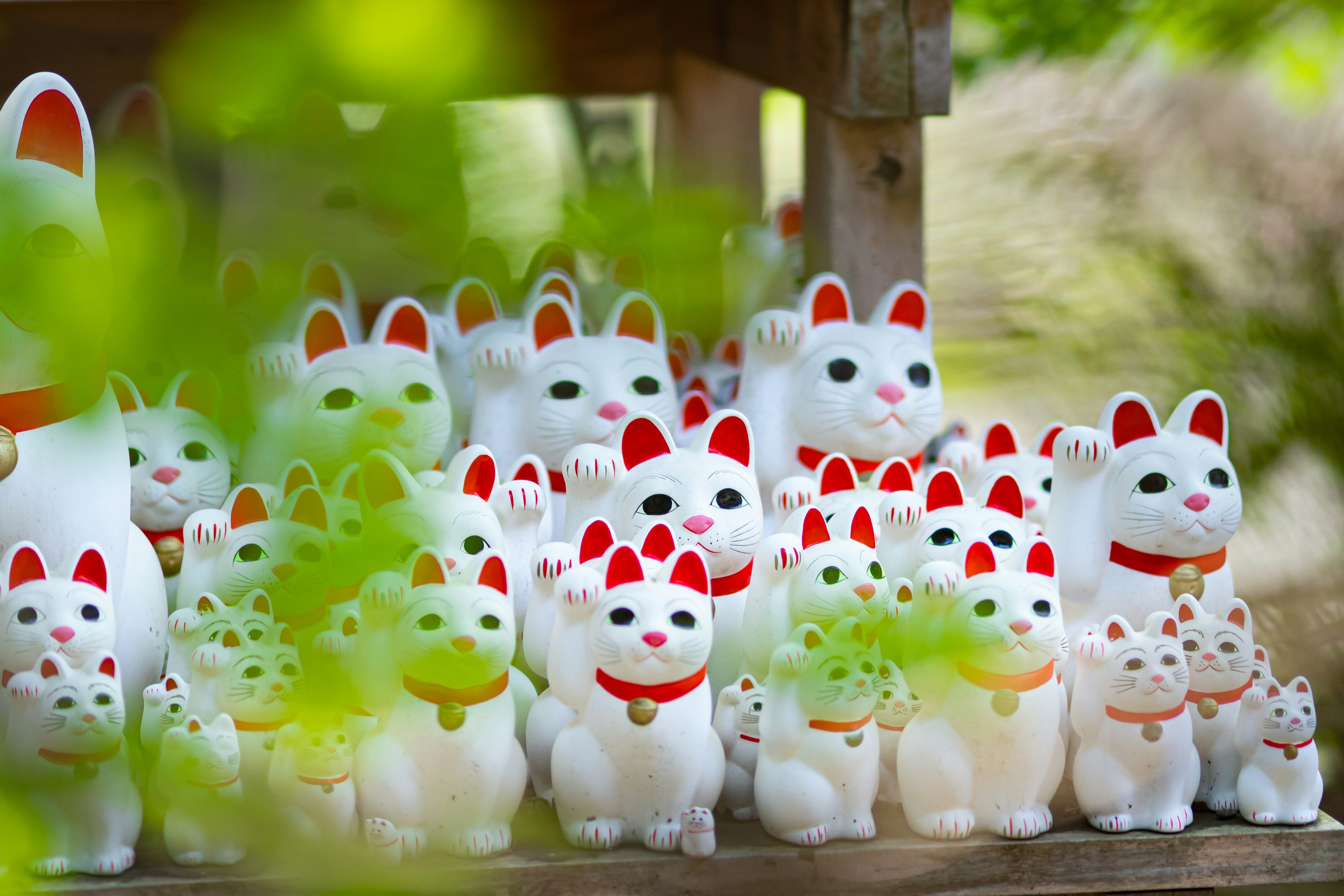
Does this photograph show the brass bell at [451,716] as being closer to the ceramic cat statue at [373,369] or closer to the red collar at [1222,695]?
the ceramic cat statue at [373,369]

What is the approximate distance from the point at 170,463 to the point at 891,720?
1.48 meters

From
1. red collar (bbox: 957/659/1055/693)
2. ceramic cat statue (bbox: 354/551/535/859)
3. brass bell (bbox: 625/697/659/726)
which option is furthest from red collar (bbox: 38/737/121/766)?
red collar (bbox: 957/659/1055/693)

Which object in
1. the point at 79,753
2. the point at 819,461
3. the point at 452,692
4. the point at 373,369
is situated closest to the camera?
the point at 79,753

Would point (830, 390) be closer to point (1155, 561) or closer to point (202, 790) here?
point (1155, 561)

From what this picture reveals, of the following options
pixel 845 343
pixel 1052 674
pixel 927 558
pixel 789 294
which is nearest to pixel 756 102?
pixel 789 294

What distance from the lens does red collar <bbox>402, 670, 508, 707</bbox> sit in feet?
6.54

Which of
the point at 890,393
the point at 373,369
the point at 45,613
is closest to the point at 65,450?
the point at 45,613

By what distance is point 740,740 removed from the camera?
7.38 ft

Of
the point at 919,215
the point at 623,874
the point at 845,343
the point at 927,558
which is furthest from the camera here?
the point at 919,215

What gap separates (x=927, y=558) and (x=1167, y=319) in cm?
206

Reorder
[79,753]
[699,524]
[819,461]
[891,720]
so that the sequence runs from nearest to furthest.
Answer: [79,753], [891,720], [699,524], [819,461]

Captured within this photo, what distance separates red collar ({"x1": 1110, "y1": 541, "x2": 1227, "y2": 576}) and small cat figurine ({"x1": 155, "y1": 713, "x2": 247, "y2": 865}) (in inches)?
61.3

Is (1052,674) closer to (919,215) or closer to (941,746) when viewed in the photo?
(941,746)

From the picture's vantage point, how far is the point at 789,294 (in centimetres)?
386
